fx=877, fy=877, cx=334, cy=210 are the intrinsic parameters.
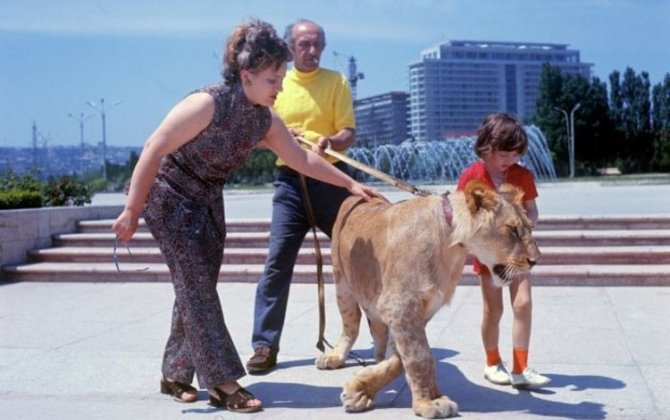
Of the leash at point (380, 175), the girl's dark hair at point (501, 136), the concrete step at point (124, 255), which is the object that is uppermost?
the girl's dark hair at point (501, 136)

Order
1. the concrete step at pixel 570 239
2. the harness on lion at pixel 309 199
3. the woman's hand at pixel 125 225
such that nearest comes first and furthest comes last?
the woman's hand at pixel 125 225 → the harness on lion at pixel 309 199 → the concrete step at pixel 570 239

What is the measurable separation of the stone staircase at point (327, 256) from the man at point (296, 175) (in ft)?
12.7

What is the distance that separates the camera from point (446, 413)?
15.0 feet

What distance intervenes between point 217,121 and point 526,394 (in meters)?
2.39

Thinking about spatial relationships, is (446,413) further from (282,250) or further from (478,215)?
(282,250)

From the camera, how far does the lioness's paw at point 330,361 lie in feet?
19.4

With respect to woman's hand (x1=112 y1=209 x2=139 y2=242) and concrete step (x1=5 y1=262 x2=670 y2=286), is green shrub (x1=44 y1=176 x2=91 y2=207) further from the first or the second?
woman's hand (x1=112 y1=209 x2=139 y2=242)

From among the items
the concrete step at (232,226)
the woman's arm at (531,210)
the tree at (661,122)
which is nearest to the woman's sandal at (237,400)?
the woman's arm at (531,210)

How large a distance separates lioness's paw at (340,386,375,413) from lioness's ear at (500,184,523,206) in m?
1.32

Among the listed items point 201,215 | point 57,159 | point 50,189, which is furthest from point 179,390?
point 57,159

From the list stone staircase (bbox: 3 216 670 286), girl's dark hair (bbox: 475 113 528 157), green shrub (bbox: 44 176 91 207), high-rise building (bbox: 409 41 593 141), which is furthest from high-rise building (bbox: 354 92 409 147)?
girl's dark hair (bbox: 475 113 528 157)

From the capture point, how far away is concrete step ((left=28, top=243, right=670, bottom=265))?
9.76 meters

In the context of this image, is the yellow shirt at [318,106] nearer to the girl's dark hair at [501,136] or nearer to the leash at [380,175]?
the leash at [380,175]

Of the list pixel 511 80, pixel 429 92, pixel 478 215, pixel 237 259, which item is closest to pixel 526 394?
pixel 478 215
